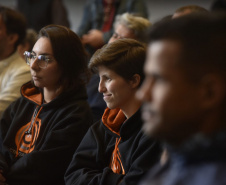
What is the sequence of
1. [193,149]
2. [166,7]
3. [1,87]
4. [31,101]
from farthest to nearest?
1. [166,7]
2. [1,87]
3. [31,101]
4. [193,149]

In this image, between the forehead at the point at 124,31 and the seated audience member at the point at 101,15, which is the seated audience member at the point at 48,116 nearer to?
the forehead at the point at 124,31

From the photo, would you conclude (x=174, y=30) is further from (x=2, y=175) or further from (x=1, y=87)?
(x=1, y=87)

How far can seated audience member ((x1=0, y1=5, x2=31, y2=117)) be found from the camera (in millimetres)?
2352

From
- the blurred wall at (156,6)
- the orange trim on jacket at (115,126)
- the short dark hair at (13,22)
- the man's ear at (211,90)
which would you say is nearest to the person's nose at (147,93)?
the man's ear at (211,90)

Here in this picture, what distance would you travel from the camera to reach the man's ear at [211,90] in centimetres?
85

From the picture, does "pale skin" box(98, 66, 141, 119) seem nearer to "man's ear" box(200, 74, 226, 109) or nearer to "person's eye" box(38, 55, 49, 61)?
"person's eye" box(38, 55, 49, 61)

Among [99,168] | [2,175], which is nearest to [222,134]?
[99,168]

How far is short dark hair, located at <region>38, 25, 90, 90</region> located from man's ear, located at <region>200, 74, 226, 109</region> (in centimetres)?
118

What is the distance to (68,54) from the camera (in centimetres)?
195

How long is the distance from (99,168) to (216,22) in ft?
3.07

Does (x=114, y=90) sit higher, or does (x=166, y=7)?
(x=114, y=90)

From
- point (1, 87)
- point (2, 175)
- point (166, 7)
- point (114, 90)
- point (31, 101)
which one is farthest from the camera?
point (166, 7)

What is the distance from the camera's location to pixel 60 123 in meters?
1.85

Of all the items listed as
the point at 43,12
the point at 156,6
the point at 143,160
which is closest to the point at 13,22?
the point at 43,12
